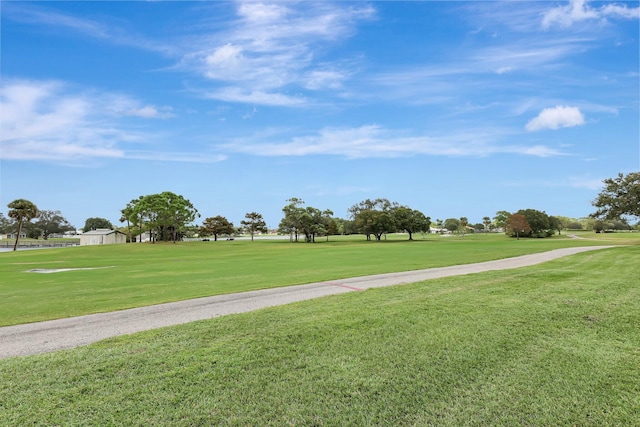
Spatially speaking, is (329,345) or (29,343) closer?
(329,345)

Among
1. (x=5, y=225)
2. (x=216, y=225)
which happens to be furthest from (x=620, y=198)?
(x=5, y=225)

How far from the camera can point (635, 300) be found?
7.75 m

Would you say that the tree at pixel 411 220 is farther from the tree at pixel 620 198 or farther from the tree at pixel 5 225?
the tree at pixel 5 225

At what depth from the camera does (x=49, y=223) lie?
133 m

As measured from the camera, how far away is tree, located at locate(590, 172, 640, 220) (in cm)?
3272

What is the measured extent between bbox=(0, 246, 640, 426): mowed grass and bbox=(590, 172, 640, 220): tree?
117 ft

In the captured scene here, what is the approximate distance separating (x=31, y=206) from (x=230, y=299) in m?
72.0

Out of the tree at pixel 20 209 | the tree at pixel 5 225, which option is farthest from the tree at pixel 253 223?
the tree at pixel 5 225

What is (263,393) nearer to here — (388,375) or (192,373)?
(192,373)

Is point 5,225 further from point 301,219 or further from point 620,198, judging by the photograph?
point 620,198

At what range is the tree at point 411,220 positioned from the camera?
7562 centimetres

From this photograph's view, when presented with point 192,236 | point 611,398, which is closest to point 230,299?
point 611,398

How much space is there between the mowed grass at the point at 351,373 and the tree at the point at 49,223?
526 feet

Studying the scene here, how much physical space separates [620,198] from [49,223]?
168961mm
